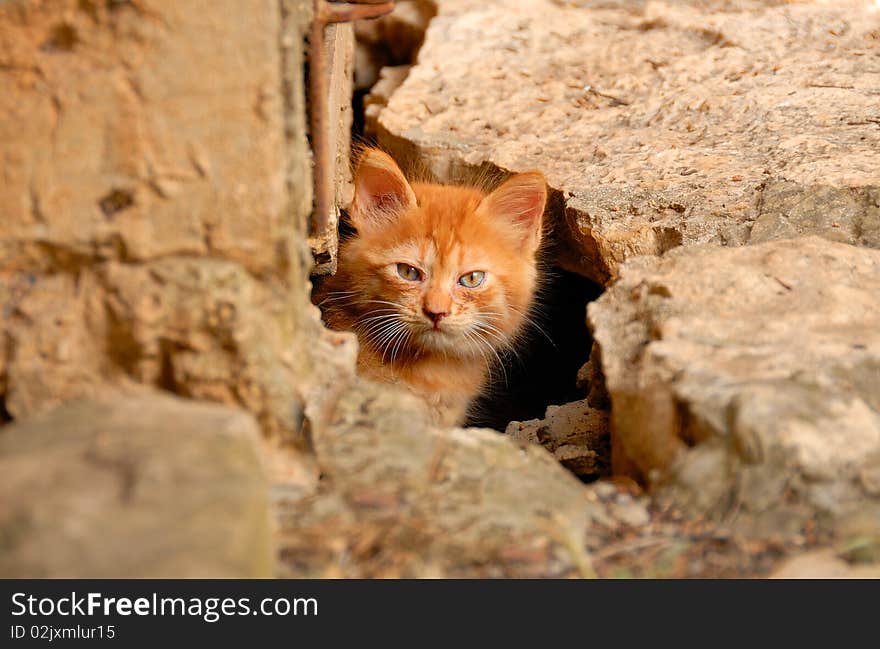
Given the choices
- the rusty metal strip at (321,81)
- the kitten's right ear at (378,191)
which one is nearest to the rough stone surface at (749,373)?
the rusty metal strip at (321,81)

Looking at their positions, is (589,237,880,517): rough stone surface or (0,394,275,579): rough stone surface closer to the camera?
(0,394,275,579): rough stone surface

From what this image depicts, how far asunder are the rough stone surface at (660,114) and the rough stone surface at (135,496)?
6.37 ft

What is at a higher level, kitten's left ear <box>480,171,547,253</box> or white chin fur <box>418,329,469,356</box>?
kitten's left ear <box>480,171,547,253</box>

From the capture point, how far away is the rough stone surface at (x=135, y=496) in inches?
49.2

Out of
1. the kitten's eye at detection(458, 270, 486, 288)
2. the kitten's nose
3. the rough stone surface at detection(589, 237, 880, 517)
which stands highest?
the rough stone surface at detection(589, 237, 880, 517)

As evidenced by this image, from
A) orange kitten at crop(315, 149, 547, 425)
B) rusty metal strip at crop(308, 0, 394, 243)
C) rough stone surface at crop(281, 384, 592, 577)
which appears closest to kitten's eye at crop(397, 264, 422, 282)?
orange kitten at crop(315, 149, 547, 425)

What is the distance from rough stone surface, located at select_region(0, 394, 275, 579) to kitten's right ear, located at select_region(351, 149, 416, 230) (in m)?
1.80

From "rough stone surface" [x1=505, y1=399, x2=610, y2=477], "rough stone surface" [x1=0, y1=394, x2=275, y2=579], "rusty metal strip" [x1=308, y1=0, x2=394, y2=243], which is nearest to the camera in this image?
"rough stone surface" [x1=0, y1=394, x2=275, y2=579]

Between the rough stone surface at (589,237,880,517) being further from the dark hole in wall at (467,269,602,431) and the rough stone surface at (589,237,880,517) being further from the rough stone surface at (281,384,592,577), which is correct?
the dark hole in wall at (467,269,602,431)

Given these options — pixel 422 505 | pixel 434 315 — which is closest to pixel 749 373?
pixel 422 505

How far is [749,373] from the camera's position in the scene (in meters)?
1.96

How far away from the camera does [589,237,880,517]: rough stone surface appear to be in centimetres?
176

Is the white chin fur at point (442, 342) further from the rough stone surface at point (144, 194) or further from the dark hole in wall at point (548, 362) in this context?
the rough stone surface at point (144, 194)

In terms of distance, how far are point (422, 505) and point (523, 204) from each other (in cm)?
183
